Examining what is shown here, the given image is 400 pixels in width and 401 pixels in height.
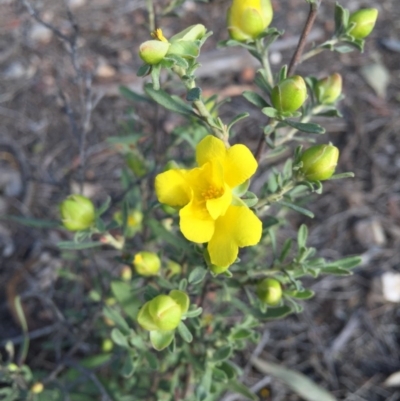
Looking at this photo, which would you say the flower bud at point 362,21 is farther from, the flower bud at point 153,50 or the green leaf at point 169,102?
the flower bud at point 153,50

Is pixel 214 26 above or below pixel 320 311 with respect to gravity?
above

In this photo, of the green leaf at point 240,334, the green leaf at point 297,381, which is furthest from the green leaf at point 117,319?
the green leaf at point 297,381

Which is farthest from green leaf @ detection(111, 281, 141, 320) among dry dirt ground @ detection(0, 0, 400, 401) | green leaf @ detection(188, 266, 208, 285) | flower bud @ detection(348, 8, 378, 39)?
flower bud @ detection(348, 8, 378, 39)

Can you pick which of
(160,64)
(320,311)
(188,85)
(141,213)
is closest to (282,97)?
(188,85)

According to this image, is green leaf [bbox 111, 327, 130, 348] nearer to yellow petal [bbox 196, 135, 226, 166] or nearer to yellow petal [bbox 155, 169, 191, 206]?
yellow petal [bbox 155, 169, 191, 206]

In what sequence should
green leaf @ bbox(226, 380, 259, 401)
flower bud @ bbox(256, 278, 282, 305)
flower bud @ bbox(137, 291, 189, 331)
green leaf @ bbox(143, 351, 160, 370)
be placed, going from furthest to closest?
green leaf @ bbox(226, 380, 259, 401) → green leaf @ bbox(143, 351, 160, 370) → flower bud @ bbox(256, 278, 282, 305) → flower bud @ bbox(137, 291, 189, 331)

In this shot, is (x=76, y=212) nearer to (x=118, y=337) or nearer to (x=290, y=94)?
(x=118, y=337)

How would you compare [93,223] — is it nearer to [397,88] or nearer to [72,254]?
[72,254]
